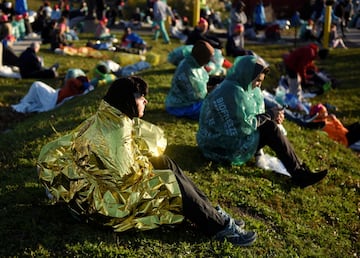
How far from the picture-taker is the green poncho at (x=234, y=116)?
6504 mm

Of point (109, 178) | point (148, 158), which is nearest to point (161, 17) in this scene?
point (148, 158)

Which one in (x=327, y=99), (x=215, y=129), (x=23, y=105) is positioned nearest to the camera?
(x=215, y=129)

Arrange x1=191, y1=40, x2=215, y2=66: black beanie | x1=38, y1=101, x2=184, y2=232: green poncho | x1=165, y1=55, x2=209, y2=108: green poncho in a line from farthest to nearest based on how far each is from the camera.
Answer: x1=165, y1=55, x2=209, y2=108: green poncho, x1=191, y1=40, x2=215, y2=66: black beanie, x1=38, y1=101, x2=184, y2=232: green poncho

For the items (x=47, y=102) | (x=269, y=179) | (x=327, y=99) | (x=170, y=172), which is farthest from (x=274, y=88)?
(x=170, y=172)

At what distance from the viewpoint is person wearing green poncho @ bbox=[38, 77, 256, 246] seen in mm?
4398

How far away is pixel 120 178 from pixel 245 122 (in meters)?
2.50

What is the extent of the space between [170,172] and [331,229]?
251cm

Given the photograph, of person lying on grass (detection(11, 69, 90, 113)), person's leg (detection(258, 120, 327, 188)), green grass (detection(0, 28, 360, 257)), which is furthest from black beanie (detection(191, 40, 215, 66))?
person lying on grass (detection(11, 69, 90, 113))

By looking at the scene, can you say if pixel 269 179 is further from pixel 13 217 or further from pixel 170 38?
pixel 170 38

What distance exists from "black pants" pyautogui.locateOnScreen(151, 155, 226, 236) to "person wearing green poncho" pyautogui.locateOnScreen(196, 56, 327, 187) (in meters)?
1.81

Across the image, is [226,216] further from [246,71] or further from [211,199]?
[246,71]

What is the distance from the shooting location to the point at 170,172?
4.74 meters

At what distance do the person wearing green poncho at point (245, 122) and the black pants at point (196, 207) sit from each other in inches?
71.2

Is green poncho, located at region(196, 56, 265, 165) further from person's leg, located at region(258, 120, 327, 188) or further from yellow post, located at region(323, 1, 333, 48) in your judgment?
yellow post, located at region(323, 1, 333, 48)
